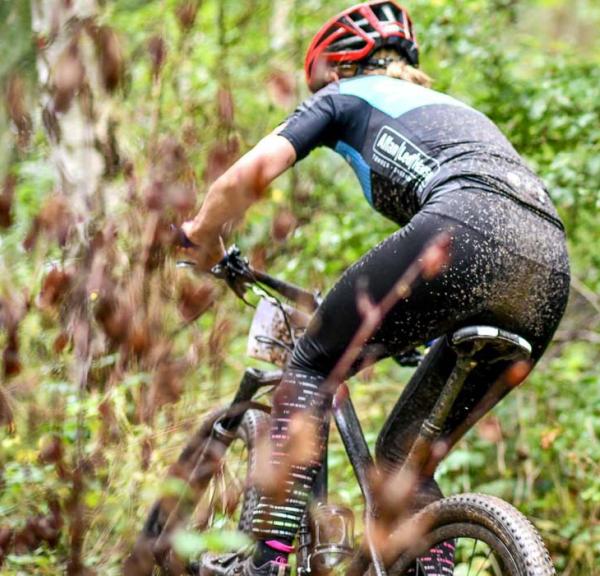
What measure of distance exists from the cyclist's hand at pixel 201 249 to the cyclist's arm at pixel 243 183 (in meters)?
0.04

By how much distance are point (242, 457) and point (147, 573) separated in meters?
0.97

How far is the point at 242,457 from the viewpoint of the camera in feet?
12.8

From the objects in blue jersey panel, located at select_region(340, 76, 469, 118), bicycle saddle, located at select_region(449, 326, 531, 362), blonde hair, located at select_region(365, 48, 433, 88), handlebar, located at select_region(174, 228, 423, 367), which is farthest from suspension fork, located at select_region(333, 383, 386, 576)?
blonde hair, located at select_region(365, 48, 433, 88)

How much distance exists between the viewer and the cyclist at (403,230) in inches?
104

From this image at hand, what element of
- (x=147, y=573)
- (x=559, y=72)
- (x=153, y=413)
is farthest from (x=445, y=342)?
(x=559, y=72)

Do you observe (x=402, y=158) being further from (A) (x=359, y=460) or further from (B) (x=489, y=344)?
(A) (x=359, y=460)

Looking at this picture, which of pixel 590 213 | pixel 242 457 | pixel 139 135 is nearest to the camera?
pixel 242 457

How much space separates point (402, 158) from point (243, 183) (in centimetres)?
52

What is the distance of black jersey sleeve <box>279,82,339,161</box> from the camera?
2863 mm

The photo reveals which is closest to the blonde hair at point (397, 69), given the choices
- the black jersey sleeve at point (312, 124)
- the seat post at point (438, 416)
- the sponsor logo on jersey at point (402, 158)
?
the black jersey sleeve at point (312, 124)

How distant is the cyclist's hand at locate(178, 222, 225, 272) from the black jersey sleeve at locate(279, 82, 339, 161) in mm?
458

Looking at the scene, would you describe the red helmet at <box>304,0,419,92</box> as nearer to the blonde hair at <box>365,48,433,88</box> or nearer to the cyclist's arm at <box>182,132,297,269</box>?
the blonde hair at <box>365,48,433,88</box>

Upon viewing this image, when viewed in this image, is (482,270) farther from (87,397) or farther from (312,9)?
(312,9)

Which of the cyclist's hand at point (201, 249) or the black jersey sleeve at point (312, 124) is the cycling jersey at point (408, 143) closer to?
the black jersey sleeve at point (312, 124)
